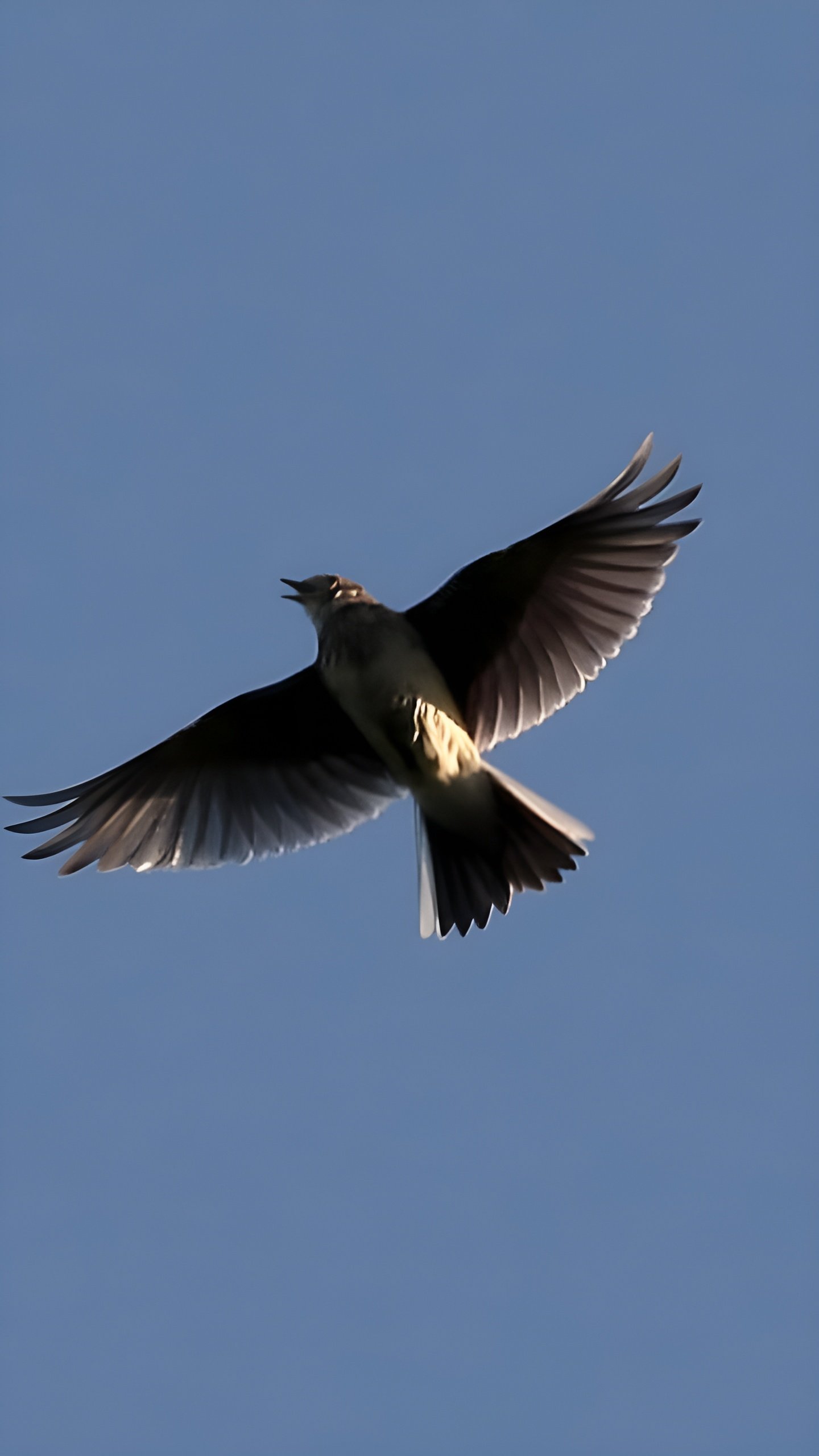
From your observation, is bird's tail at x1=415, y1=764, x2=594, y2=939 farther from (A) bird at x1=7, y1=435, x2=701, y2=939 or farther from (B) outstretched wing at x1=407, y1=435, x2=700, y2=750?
(B) outstretched wing at x1=407, y1=435, x2=700, y2=750

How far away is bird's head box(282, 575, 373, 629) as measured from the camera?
9070 millimetres

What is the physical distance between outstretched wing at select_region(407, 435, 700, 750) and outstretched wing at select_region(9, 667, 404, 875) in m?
0.89

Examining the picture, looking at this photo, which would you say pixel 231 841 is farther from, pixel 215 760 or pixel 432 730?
pixel 432 730

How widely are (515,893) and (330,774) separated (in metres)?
1.52

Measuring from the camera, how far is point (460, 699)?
9.17 m

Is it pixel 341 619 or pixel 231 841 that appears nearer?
pixel 341 619

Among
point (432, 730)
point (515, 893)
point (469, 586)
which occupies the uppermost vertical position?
point (469, 586)

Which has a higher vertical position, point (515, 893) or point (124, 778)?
point (124, 778)

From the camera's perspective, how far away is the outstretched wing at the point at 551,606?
8.59 m

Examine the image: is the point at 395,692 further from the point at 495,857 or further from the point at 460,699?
the point at 495,857

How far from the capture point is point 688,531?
859cm

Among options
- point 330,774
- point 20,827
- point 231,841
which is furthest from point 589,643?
point 20,827

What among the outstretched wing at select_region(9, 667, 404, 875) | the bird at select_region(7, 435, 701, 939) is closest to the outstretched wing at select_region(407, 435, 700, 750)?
the bird at select_region(7, 435, 701, 939)

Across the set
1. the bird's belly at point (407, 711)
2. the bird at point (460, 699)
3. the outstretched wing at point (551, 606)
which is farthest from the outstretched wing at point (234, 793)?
the outstretched wing at point (551, 606)
